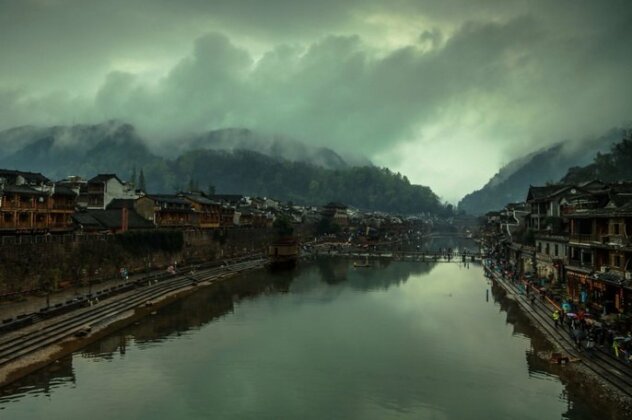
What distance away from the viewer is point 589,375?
29109 millimetres

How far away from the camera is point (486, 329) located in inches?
1775

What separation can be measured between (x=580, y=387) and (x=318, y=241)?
127m

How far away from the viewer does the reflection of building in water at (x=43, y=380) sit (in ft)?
90.6

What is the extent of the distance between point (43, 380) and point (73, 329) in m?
10.3

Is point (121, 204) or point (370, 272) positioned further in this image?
point (370, 272)

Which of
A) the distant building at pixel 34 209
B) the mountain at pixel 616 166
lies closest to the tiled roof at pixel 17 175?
the distant building at pixel 34 209

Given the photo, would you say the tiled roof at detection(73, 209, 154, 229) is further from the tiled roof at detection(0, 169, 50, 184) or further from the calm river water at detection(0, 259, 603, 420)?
the calm river water at detection(0, 259, 603, 420)

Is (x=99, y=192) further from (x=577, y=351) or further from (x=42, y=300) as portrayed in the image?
(x=577, y=351)

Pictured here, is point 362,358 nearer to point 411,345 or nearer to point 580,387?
point 411,345

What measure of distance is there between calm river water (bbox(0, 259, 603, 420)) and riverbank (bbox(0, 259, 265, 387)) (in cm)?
123

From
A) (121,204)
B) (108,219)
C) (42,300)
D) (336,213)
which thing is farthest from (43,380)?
(336,213)

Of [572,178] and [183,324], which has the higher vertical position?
[572,178]

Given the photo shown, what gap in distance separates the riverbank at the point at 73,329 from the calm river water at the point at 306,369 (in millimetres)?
1226

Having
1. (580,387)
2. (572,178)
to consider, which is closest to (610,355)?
(580,387)
